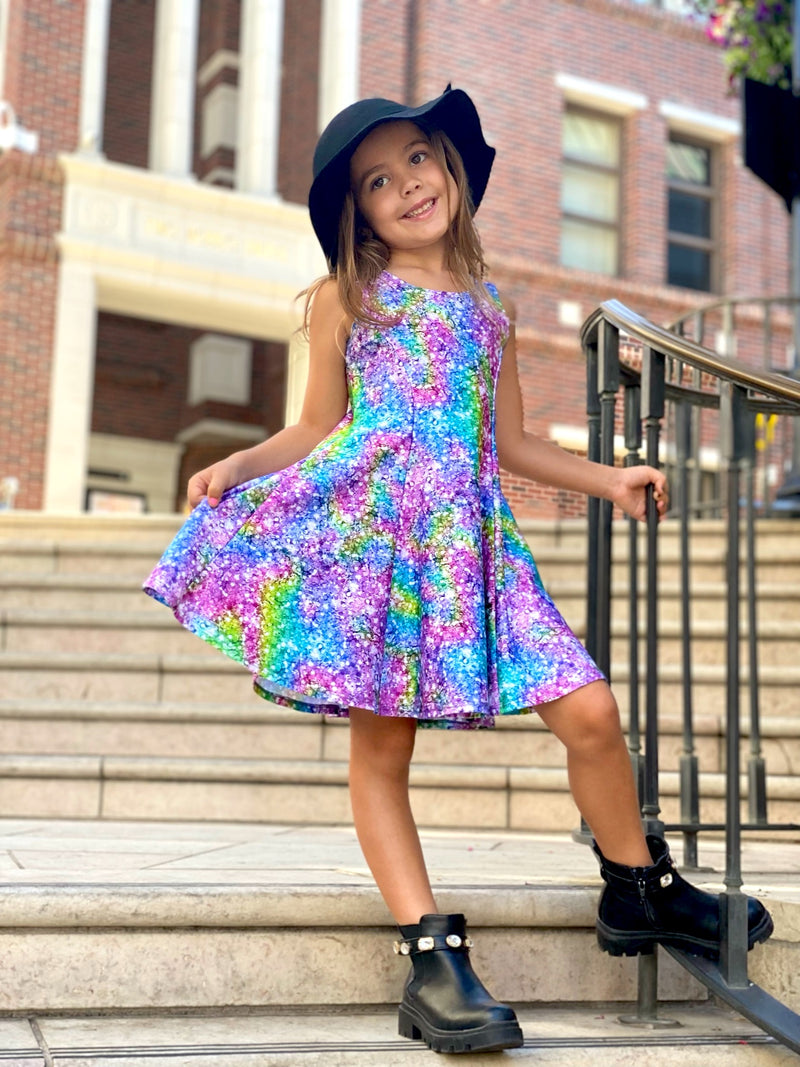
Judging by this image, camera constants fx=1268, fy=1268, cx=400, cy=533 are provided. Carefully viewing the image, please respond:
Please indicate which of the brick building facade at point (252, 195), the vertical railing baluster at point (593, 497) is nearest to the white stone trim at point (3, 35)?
the brick building facade at point (252, 195)

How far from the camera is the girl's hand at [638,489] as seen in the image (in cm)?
208

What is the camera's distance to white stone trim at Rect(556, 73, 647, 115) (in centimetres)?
1298

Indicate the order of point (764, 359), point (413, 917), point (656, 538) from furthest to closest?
point (764, 359), point (656, 538), point (413, 917)

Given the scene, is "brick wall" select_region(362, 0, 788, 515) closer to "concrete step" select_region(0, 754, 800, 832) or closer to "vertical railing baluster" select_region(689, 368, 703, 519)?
"vertical railing baluster" select_region(689, 368, 703, 519)

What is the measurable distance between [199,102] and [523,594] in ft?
45.1

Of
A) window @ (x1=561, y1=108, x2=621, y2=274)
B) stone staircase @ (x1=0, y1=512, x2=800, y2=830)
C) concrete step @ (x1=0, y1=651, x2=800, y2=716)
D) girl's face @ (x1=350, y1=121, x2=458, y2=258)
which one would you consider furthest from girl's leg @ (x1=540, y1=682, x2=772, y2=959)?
window @ (x1=561, y1=108, x2=621, y2=274)

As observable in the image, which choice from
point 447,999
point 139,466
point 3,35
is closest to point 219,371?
point 139,466

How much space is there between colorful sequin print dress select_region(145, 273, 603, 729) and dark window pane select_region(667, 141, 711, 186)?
489 inches

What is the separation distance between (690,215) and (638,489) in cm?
1239

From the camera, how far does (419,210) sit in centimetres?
212

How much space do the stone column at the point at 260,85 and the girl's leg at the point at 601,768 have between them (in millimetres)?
10478

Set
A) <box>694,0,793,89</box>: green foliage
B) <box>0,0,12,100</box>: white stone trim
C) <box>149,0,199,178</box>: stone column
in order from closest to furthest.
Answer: <box>694,0,793,89</box>: green foliage, <box>0,0,12,100</box>: white stone trim, <box>149,0,199,178</box>: stone column

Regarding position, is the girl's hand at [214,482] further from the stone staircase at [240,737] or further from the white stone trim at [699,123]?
the white stone trim at [699,123]

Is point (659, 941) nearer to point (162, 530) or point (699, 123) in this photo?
point (162, 530)
